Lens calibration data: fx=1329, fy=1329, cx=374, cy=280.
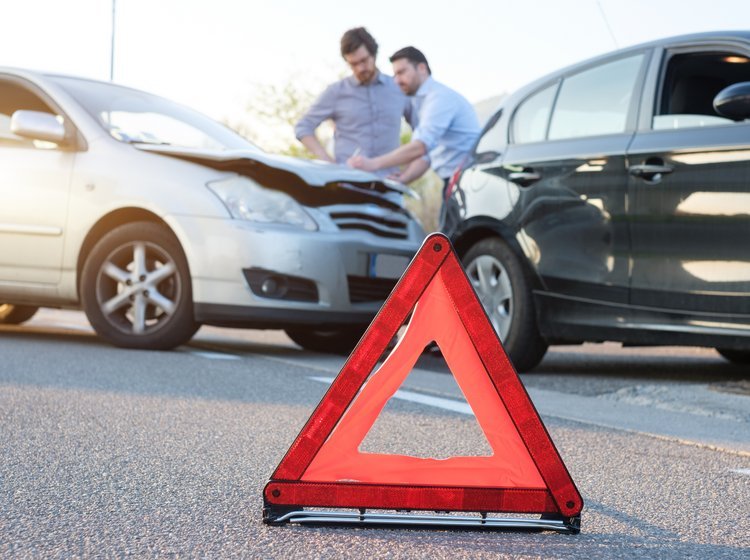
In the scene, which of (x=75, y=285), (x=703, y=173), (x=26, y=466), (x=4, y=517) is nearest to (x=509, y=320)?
(x=703, y=173)

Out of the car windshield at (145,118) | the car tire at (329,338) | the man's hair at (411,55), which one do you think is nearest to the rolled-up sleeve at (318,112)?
the car windshield at (145,118)

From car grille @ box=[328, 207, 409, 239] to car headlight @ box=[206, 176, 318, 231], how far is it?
0.23 metres

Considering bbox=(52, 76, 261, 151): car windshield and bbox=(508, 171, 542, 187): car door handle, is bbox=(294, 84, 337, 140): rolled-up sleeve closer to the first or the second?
bbox=(52, 76, 261, 151): car windshield

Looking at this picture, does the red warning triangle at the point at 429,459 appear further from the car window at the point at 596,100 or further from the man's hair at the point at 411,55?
the man's hair at the point at 411,55

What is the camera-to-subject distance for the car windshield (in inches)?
332

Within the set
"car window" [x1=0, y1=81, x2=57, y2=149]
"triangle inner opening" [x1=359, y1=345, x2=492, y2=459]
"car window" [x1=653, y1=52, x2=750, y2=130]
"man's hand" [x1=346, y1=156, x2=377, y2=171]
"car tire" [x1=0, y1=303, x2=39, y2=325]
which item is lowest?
"car tire" [x1=0, y1=303, x2=39, y2=325]

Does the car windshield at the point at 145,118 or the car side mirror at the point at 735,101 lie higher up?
Answer: the car side mirror at the point at 735,101

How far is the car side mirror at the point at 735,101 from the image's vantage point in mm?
5629

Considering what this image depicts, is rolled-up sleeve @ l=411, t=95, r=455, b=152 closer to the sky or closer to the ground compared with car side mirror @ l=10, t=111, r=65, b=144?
closer to the sky

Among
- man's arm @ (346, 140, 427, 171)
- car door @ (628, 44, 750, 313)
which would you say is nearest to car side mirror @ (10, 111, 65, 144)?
man's arm @ (346, 140, 427, 171)

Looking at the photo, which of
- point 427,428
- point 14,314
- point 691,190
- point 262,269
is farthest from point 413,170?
point 427,428

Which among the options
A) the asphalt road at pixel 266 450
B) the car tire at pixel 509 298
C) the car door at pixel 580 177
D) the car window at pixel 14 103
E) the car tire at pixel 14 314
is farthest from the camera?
the car tire at pixel 14 314

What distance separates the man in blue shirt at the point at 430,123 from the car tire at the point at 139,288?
1.77m

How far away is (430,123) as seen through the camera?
352 inches
